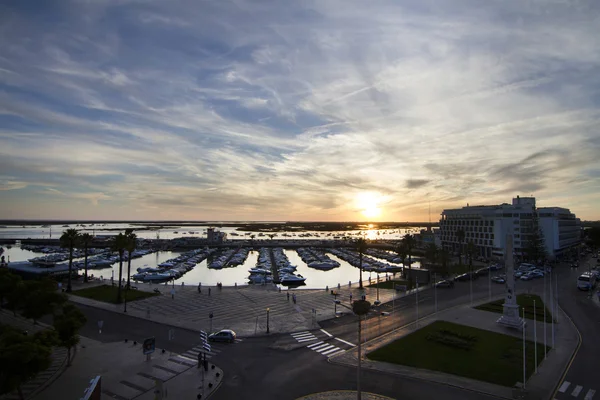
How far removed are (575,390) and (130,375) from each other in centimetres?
3358

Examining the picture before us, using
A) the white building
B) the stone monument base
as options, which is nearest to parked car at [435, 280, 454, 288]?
the stone monument base

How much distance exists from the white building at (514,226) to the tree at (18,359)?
376 feet

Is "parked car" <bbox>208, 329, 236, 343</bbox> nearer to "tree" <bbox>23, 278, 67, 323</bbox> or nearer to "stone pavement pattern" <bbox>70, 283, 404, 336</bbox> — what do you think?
"stone pavement pattern" <bbox>70, 283, 404, 336</bbox>

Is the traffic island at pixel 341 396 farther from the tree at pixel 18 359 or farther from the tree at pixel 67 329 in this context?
the tree at pixel 67 329

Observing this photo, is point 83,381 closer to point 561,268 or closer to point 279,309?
point 279,309

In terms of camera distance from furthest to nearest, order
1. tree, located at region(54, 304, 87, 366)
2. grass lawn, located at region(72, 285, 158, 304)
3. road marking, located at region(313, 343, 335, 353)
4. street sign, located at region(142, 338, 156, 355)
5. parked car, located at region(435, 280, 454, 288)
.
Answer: parked car, located at region(435, 280, 454, 288), grass lawn, located at region(72, 285, 158, 304), road marking, located at region(313, 343, 335, 353), street sign, located at region(142, 338, 156, 355), tree, located at region(54, 304, 87, 366)

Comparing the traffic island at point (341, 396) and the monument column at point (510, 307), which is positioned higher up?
the monument column at point (510, 307)

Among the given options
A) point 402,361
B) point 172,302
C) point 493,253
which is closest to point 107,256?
point 172,302

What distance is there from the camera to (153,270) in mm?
101000

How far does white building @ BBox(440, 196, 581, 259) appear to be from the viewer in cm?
11338

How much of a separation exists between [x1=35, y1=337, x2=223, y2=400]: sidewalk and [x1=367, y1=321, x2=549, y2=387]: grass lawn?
15.8m

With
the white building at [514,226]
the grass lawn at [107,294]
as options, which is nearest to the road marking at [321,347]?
the grass lawn at [107,294]

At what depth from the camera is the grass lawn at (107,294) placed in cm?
5703

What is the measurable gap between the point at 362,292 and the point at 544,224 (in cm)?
8407
